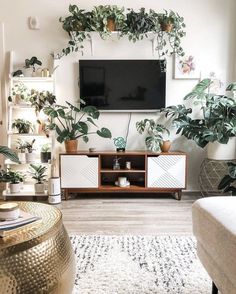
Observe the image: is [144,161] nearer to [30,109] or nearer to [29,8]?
[30,109]

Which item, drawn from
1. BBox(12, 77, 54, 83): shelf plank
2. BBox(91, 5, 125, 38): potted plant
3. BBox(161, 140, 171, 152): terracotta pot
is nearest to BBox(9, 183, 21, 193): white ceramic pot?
BBox(12, 77, 54, 83): shelf plank

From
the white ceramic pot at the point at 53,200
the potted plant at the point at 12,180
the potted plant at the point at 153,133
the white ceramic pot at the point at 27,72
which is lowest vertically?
the white ceramic pot at the point at 53,200

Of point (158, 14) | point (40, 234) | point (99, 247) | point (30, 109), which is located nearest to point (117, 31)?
point (158, 14)

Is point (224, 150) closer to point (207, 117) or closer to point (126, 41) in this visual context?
Result: point (207, 117)

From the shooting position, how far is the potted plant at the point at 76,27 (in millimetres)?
3242

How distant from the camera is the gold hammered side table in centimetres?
103

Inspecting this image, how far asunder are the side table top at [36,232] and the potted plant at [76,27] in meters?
2.48

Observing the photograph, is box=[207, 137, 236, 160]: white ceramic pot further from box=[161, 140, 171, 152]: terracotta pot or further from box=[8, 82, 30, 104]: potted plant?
box=[8, 82, 30, 104]: potted plant

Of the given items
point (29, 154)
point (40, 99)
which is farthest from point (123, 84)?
point (29, 154)

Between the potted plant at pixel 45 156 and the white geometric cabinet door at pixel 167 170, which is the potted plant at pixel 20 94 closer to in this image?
the potted plant at pixel 45 156

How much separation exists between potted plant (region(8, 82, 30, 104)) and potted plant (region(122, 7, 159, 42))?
A: 1.36m

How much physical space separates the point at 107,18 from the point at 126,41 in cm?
37

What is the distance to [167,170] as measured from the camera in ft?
10.7

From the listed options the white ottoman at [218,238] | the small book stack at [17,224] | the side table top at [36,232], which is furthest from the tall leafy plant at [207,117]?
the small book stack at [17,224]
